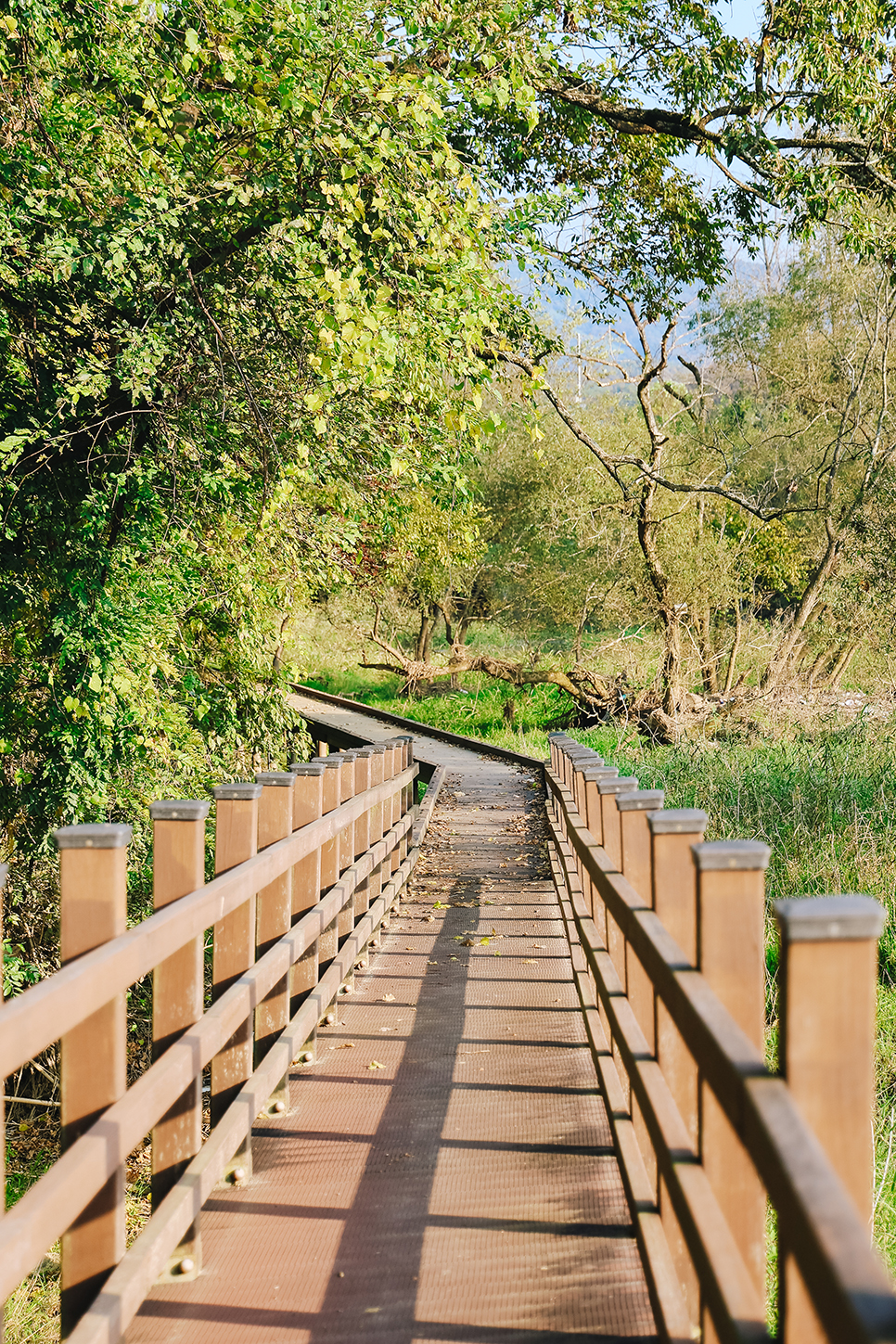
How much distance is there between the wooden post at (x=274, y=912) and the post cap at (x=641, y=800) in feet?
4.32

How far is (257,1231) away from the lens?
318 cm

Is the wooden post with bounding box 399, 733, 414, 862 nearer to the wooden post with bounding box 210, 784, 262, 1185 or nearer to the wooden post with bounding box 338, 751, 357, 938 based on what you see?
the wooden post with bounding box 338, 751, 357, 938

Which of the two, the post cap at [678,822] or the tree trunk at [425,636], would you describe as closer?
the post cap at [678,822]

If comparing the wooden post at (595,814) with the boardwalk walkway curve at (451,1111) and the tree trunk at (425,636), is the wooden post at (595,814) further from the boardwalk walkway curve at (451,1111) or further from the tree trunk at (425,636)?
the tree trunk at (425,636)

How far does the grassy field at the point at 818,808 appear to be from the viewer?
245 inches

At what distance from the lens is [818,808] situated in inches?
367

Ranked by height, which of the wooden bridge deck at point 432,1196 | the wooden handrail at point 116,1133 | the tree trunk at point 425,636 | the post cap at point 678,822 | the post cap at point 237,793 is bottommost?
the wooden bridge deck at point 432,1196

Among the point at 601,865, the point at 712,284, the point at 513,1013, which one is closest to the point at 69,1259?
the point at 601,865

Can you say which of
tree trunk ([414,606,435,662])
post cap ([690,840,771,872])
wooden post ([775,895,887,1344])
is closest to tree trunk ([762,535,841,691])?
tree trunk ([414,606,435,662])

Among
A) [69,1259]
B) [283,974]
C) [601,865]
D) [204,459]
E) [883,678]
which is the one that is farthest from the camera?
[883,678]

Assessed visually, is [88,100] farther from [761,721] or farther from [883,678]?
[883,678]

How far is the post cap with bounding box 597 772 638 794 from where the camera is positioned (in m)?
3.71

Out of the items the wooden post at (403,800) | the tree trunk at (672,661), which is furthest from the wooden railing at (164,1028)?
the tree trunk at (672,661)

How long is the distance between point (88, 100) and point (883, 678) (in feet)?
48.2
